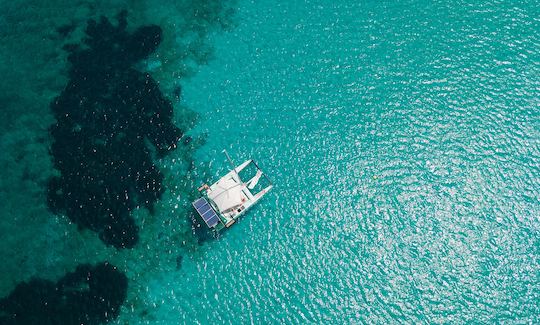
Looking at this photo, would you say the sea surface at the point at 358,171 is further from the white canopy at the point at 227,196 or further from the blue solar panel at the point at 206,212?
the white canopy at the point at 227,196

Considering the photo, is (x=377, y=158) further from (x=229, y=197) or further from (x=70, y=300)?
(x=70, y=300)

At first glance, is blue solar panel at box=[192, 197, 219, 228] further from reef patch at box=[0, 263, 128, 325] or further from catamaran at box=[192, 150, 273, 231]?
reef patch at box=[0, 263, 128, 325]

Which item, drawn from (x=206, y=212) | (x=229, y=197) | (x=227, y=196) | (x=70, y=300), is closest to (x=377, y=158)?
(x=229, y=197)

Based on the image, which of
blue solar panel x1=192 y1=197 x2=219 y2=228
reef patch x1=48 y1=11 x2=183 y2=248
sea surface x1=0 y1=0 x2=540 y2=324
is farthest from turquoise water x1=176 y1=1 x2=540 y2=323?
reef patch x1=48 y1=11 x2=183 y2=248

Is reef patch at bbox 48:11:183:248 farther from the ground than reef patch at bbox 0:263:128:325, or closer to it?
farther from the ground

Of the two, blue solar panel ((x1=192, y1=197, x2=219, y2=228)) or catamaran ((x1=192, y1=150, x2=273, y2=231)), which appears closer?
catamaran ((x1=192, y1=150, x2=273, y2=231))

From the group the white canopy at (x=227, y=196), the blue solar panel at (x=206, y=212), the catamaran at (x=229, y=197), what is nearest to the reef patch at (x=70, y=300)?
the blue solar panel at (x=206, y=212)
